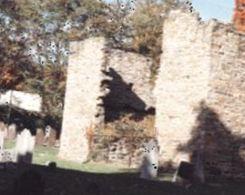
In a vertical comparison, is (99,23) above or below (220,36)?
above

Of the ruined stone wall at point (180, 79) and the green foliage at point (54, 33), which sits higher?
the green foliage at point (54, 33)

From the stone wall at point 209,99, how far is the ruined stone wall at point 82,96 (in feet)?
17.5

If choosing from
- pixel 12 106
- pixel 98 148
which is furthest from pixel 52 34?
pixel 98 148

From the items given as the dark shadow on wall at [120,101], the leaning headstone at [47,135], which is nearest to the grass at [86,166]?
the dark shadow on wall at [120,101]

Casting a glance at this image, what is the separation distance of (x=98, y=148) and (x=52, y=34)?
2739 cm

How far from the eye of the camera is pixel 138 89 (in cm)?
3197

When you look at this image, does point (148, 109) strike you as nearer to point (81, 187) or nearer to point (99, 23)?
point (81, 187)

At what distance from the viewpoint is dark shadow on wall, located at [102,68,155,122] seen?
95.9 feet

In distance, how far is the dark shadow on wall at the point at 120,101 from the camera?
29219mm

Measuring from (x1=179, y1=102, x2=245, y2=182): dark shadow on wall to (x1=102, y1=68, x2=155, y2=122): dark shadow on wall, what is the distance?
6.90 m

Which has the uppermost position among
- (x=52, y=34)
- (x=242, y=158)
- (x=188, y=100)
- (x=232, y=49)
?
(x=52, y=34)

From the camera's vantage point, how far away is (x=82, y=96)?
97.7ft

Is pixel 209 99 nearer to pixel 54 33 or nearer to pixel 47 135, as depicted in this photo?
pixel 47 135

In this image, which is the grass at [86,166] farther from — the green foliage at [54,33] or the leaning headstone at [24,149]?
the green foliage at [54,33]
